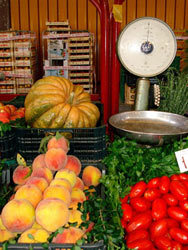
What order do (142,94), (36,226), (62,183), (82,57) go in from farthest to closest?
(82,57), (142,94), (62,183), (36,226)

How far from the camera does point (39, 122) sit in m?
1.39

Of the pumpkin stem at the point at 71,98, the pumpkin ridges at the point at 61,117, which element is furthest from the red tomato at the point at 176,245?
the pumpkin stem at the point at 71,98

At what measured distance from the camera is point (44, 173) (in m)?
1.09

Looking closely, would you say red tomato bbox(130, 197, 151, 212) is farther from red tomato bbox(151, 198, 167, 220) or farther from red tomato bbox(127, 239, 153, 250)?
red tomato bbox(127, 239, 153, 250)

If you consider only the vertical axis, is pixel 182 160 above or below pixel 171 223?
above

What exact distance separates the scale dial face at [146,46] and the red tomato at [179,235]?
0.89 meters

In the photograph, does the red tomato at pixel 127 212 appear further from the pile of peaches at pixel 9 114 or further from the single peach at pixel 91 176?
the pile of peaches at pixel 9 114

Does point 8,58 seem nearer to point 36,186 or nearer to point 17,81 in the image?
point 17,81

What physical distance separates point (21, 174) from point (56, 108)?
1.18 ft

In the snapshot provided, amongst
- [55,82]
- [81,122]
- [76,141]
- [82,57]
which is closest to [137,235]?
[76,141]

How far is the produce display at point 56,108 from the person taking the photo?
4.49 ft

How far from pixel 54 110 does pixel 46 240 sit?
26.0 inches

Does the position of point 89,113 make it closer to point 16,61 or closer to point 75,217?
point 75,217

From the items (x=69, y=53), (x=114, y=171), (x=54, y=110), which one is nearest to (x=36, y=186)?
(x=114, y=171)
